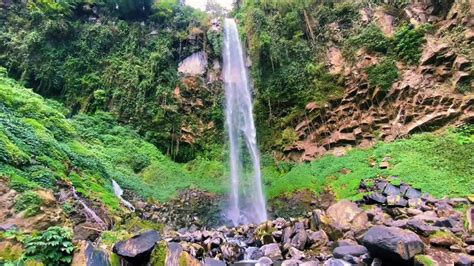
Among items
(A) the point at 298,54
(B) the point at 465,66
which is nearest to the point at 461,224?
(B) the point at 465,66

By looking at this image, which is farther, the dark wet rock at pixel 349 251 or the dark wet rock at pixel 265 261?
the dark wet rock at pixel 265 261

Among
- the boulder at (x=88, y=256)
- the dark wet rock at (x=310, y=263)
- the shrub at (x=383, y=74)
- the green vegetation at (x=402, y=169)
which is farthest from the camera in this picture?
the shrub at (x=383, y=74)

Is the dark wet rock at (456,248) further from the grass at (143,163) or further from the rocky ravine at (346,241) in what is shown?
the grass at (143,163)

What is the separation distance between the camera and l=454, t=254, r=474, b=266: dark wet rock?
18.5 ft

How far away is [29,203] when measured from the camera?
6.87m

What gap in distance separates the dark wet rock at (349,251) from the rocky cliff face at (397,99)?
411 inches

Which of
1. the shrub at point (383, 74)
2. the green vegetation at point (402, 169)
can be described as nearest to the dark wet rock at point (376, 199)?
the green vegetation at point (402, 169)

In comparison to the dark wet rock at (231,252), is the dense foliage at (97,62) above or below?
above

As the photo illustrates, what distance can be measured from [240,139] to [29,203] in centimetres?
1566

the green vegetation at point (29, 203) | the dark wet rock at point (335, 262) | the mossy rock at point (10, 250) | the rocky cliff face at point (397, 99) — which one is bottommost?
the dark wet rock at point (335, 262)

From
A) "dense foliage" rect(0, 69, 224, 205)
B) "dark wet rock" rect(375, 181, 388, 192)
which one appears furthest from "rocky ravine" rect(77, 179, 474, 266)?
"dense foliage" rect(0, 69, 224, 205)

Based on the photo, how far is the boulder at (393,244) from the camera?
5894 mm

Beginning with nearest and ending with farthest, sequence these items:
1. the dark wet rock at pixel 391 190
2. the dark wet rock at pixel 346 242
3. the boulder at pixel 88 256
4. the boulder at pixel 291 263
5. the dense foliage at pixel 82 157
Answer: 1. the boulder at pixel 88 256
2. the boulder at pixel 291 263
3. the dark wet rock at pixel 346 242
4. the dense foliage at pixel 82 157
5. the dark wet rock at pixel 391 190

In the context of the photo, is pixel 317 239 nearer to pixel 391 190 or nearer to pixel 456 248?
pixel 456 248
